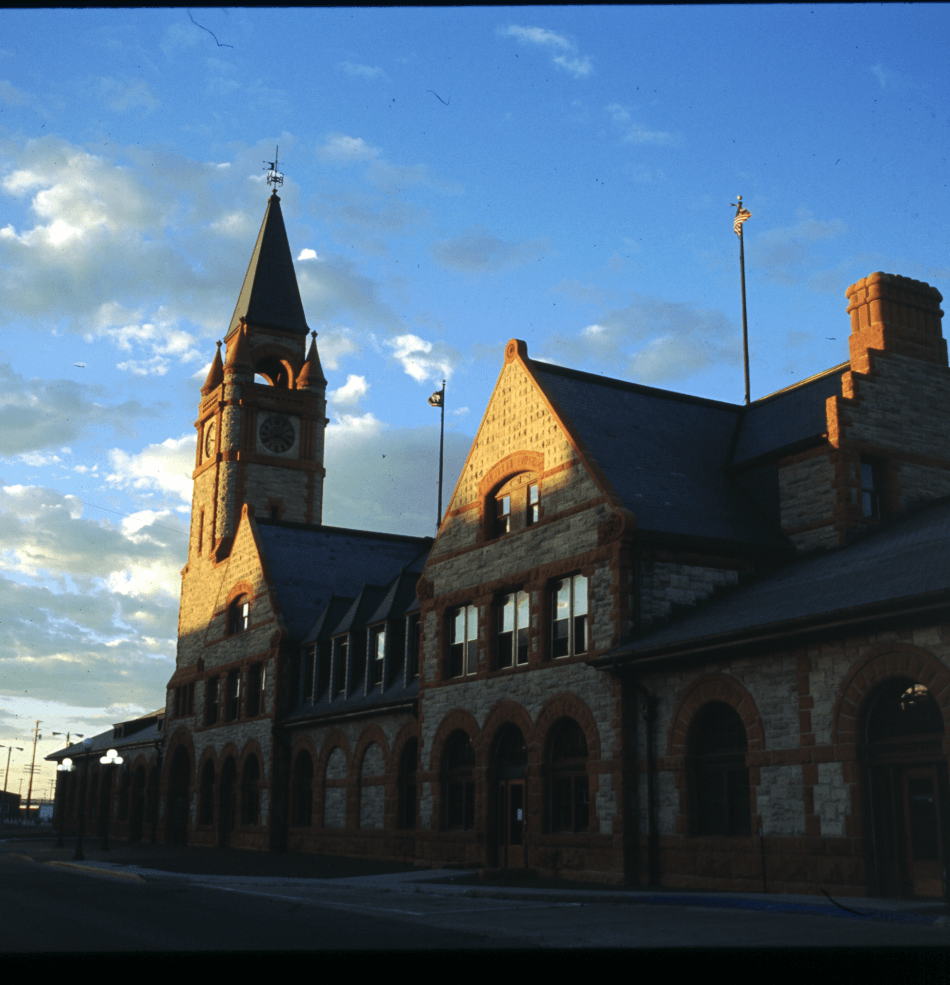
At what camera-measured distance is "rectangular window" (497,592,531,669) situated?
2744 cm

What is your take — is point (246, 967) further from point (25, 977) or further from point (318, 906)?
point (318, 906)

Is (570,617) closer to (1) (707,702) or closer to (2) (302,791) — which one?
(1) (707,702)

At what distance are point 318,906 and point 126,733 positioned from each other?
51318 millimetres

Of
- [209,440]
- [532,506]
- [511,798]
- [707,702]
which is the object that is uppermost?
[209,440]

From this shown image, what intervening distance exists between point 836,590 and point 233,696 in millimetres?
30991

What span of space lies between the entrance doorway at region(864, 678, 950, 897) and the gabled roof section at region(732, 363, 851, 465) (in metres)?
9.55

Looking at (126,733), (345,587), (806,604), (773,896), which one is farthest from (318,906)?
(126,733)

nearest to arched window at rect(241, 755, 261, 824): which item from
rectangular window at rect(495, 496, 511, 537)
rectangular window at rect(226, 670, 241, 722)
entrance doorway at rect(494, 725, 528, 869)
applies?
rectangular window at rect(226, 670, 241, 722)

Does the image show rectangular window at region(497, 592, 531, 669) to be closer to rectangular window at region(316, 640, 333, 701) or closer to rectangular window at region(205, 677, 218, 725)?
rectangular window at region(316, 640, 333, 701)

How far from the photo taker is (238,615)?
46.9 m

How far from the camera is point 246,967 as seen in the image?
10.4 meters

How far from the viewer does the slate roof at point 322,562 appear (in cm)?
4350

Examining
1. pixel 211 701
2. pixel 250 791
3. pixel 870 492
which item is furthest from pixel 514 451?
pixel 211 701

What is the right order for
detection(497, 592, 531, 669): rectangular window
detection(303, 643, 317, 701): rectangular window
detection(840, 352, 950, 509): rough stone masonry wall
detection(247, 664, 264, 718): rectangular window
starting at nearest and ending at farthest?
detection(840, 352, 950, 509): rough stone masonry wall → detection(497, 592, 531, 669): rectangular window → detection(303, 643, 317, 701): rectangular window → detection(247, 664, 264, 718): rectangular window
